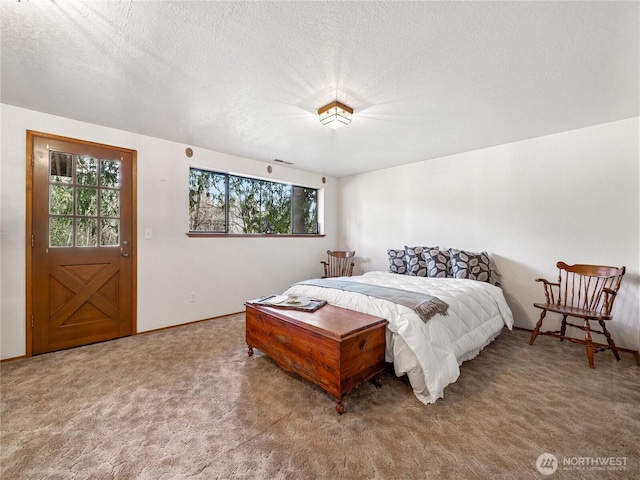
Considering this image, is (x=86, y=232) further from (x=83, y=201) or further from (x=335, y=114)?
(x=335, y=114)

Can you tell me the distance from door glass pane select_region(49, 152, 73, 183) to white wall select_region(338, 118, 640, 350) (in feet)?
13.4

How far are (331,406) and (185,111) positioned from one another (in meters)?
2.76

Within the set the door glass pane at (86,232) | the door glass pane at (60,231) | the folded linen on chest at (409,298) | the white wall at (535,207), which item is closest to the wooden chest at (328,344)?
the folded linen on chest at (409,298)

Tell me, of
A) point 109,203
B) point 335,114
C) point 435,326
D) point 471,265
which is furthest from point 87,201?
point 471,265

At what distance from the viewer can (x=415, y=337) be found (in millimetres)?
1824

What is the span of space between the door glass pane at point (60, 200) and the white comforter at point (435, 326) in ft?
7.86

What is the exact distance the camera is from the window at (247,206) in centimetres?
373

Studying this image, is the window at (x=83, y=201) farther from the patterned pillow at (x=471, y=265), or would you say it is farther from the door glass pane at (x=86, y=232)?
the patterned pillow at (x=471, y=265)

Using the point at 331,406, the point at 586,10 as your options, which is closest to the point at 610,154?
the point at 586,10

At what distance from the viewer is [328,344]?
171cm

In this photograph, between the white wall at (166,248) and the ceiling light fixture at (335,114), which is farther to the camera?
the white wall at (166,248)

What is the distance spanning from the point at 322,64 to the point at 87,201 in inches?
108

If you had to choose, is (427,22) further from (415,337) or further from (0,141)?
(0,141)

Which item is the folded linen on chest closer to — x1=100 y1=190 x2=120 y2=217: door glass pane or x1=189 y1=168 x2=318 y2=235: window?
x1=189 y1=168 x2=318 y2=235: window
